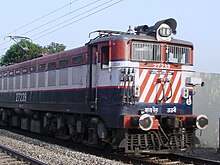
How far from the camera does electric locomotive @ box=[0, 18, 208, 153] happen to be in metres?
11.4

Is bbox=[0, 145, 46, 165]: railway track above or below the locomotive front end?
below

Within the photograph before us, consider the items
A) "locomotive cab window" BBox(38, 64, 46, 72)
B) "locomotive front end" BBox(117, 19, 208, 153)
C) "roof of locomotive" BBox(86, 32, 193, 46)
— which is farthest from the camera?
"locomotive cab window" BBox(38, 64, 46, 72)

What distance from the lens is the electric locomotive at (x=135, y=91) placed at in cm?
1142

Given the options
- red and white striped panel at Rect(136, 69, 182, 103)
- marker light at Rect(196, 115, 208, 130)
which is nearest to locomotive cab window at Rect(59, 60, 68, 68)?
red and white striped panel at Rect(136, 69, 182, 103)

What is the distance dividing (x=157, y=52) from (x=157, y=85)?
1005mm

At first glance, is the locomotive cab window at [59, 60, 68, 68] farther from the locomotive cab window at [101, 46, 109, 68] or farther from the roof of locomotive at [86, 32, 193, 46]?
the locomotive cab window at [101, 46, 109, 68]

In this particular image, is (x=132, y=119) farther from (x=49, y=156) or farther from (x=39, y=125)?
(x=39, y=125)

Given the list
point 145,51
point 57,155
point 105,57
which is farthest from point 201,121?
point 57,155

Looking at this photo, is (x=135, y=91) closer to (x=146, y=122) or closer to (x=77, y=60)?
(x=146, y=122)

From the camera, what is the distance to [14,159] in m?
11.2

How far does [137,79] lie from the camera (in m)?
11.6

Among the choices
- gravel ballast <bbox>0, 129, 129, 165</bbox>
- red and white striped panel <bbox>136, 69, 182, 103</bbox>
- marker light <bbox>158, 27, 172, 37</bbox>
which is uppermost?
marker light <bbox>158, 27, 172, 37</bbox>

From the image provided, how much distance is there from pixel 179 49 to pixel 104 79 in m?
2.54

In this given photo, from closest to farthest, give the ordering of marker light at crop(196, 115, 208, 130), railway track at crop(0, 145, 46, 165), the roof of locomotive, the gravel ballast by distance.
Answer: railway track at crop(0, 145, 46, 165) < the gravel ballast < the roof of locomotive < marker light at crop(196, 115, 208, 130)
